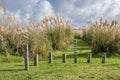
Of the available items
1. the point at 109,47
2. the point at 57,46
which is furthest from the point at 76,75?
the point at 57,46

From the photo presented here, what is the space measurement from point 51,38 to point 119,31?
4156 mm

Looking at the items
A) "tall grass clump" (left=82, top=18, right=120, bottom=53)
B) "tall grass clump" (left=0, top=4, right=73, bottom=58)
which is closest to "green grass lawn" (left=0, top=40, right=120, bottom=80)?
"tall grass clump" (left=0, top=4, right=73, bottom=58)

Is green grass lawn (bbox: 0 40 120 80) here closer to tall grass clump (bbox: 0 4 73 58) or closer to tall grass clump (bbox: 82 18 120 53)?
tall grass clump (bbox: 0 4 73 58)

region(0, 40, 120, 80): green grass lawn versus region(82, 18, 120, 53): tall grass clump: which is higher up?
region(82, 18, 120, 53): tall grass clump

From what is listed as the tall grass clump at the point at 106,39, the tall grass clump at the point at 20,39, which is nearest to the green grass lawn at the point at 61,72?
the tall grass clump at the point at 20,39

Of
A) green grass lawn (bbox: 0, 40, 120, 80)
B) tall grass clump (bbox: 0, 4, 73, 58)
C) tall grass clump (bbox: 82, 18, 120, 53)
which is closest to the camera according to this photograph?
green grass lawn (bbox: 0, 40, 120, 80)

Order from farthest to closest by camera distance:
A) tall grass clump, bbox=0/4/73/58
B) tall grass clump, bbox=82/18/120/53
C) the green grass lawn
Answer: tall grass clump, bbox=82/18/120/53 → tall grass clump, bbox=0/4/73/58 → the green grass lawn

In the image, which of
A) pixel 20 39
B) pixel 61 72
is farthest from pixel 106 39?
pixel 61 72

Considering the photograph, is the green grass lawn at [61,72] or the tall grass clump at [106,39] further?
the tall grass clump at [106,39]

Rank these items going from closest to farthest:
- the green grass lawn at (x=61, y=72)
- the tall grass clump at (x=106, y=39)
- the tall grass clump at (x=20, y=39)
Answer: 1. the green grass lawn at (x=61, y=72)
2. the tall grass clump at (x=20, y=39)
3. the tall grass clump at (x=106, y=39)

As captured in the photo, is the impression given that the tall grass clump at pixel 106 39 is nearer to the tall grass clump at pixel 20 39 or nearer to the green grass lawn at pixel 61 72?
the tall grass clump at pixel 20 39

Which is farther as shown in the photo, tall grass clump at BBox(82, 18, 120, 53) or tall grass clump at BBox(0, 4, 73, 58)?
tall grass clump at BBox(82, 18, 120, 53)

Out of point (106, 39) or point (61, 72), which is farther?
point (106, 39)

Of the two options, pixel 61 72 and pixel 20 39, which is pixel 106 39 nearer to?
pixel 20 39
